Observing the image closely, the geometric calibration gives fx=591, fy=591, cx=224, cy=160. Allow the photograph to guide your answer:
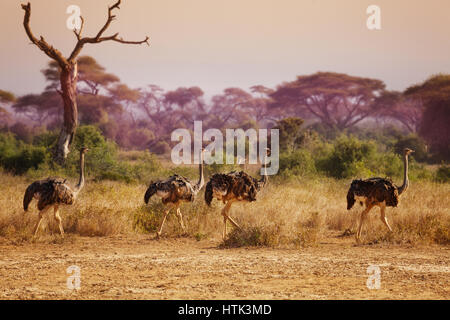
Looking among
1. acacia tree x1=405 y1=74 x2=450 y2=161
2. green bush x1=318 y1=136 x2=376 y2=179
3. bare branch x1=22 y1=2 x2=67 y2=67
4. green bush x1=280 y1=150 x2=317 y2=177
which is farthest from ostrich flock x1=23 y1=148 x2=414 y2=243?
acacia tree x1=405 y1=74 x2=450 y2=161

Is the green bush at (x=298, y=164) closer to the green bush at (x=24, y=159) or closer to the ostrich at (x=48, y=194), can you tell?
the green bush at (x=24, y=159)

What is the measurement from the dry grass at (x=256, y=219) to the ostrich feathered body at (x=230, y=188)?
1.55 ft

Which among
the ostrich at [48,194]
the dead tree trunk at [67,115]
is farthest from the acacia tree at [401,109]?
the ostrich at [48,194]

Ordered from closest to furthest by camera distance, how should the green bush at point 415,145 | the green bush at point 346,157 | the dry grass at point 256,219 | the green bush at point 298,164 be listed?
the dry grass at point 256,219
the green bush at point 298,164
the green bush at point 346,157
the green bush at point 415,145

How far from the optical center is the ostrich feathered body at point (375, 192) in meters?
9.09

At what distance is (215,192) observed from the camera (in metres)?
9.42

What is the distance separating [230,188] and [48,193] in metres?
A: 2.79

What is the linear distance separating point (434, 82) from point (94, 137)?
14795 millimetres

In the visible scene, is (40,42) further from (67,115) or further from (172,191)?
(172,191)

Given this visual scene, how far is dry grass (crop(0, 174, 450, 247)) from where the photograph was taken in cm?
905

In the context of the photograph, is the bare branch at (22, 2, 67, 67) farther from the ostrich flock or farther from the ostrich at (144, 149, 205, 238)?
the ostrich at (144, 149, 205, 238)
